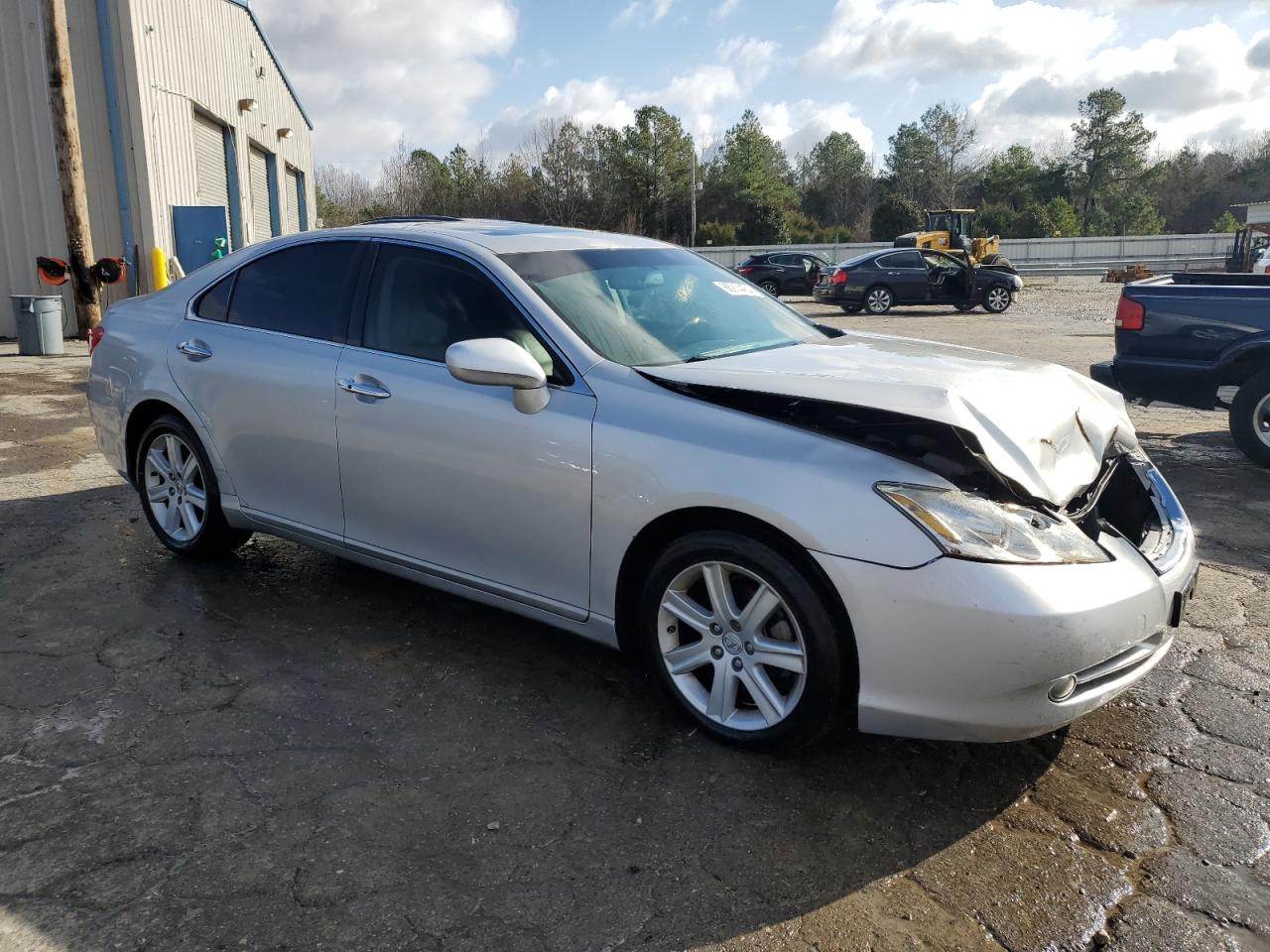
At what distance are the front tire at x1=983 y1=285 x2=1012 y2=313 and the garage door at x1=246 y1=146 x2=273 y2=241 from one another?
1752 cm

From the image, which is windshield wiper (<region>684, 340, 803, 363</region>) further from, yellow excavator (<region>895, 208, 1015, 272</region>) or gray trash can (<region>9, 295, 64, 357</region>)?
yellow excavator (<region>895, 208, 1015, 272</region>)

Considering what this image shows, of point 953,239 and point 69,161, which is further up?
point 69,161

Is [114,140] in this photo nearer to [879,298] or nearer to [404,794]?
[404,794]

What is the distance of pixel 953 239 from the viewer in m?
32.8

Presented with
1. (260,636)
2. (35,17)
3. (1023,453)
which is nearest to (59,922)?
(260,636)

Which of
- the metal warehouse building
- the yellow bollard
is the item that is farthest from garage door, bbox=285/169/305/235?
the yellow bollard

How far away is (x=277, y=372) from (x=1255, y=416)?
6418 mm

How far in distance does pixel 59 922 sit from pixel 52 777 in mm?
736

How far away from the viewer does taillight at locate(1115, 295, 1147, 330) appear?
23.5 ft

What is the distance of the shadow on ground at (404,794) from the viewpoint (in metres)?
2.35

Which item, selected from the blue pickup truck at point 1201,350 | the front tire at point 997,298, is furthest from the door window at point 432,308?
the front tire at point 997,298

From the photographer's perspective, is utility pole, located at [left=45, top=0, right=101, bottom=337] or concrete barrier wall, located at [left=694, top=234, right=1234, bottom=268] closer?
utility pole, located at [left=45, top=0, right=101, bottom=337]

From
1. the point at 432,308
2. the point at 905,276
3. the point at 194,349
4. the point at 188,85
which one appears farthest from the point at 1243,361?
the point at 188,85

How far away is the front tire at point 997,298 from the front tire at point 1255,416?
55.9 ft
